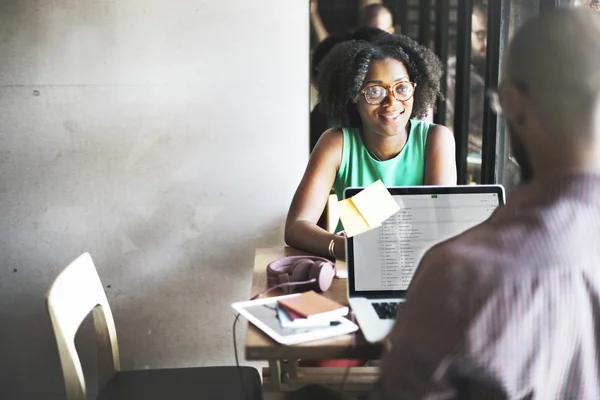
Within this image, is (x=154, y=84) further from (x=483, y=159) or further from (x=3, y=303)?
(x=483, y=159)

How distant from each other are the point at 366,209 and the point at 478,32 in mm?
1205

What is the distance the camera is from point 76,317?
156 cm

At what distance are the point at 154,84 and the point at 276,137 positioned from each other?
19.3 inches

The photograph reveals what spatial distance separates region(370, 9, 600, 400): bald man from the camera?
2.15ft

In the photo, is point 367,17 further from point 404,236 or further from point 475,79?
point 404,236

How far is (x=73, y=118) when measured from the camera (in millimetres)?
2314

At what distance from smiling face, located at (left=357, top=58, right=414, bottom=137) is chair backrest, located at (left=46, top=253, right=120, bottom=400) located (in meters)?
0.97

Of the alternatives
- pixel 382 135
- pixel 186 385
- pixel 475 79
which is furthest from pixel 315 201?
pixel 475 79

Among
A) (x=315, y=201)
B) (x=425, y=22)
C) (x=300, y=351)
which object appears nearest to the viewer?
(x=300, y=351)

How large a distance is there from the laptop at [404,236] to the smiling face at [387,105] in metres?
0.57

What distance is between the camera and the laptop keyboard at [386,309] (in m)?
1.28

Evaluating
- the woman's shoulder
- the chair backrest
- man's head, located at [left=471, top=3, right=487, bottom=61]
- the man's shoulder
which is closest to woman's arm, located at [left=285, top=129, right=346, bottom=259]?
the woman's shoulder

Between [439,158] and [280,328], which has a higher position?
[439,158]

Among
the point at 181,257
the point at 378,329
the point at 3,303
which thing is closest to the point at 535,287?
the point at 378,329
